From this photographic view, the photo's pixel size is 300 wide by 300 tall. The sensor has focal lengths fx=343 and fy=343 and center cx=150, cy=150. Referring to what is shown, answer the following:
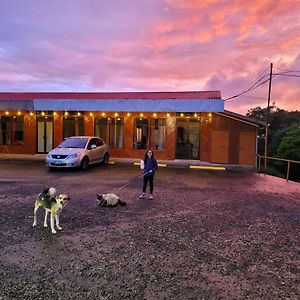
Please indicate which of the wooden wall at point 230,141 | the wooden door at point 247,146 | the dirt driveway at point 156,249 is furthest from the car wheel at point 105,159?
the dirt driveway at point 156,249

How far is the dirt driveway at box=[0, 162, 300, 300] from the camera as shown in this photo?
4145mm

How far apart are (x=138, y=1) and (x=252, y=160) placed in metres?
11.9

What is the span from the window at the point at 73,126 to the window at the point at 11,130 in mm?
3173

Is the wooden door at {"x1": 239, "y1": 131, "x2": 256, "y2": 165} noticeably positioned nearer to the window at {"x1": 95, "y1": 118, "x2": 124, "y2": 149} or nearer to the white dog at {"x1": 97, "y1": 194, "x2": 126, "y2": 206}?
the window at {"x1": 95, "y1": 118, "x2": 124, "y2": 149}

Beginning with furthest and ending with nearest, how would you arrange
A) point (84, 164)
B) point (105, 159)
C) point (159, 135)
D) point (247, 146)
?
point (159, 135)
point (247, 146)
point (105, 159)
point (84, 164)

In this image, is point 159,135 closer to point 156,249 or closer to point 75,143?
point 75,143

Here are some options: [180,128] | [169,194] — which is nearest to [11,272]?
[169,194]

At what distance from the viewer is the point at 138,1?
1350 centimetres

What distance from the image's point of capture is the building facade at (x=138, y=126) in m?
20.7

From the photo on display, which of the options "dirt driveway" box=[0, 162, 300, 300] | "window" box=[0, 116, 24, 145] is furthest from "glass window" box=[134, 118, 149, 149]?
"dirt driveway" box=[0, 162, 300, 300]

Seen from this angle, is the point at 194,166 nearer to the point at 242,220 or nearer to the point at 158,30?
the point at 158,30

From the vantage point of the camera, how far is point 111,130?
22.9 meters

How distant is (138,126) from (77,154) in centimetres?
702

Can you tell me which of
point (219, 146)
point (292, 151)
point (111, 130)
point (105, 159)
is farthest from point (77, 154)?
point (292, 151)
